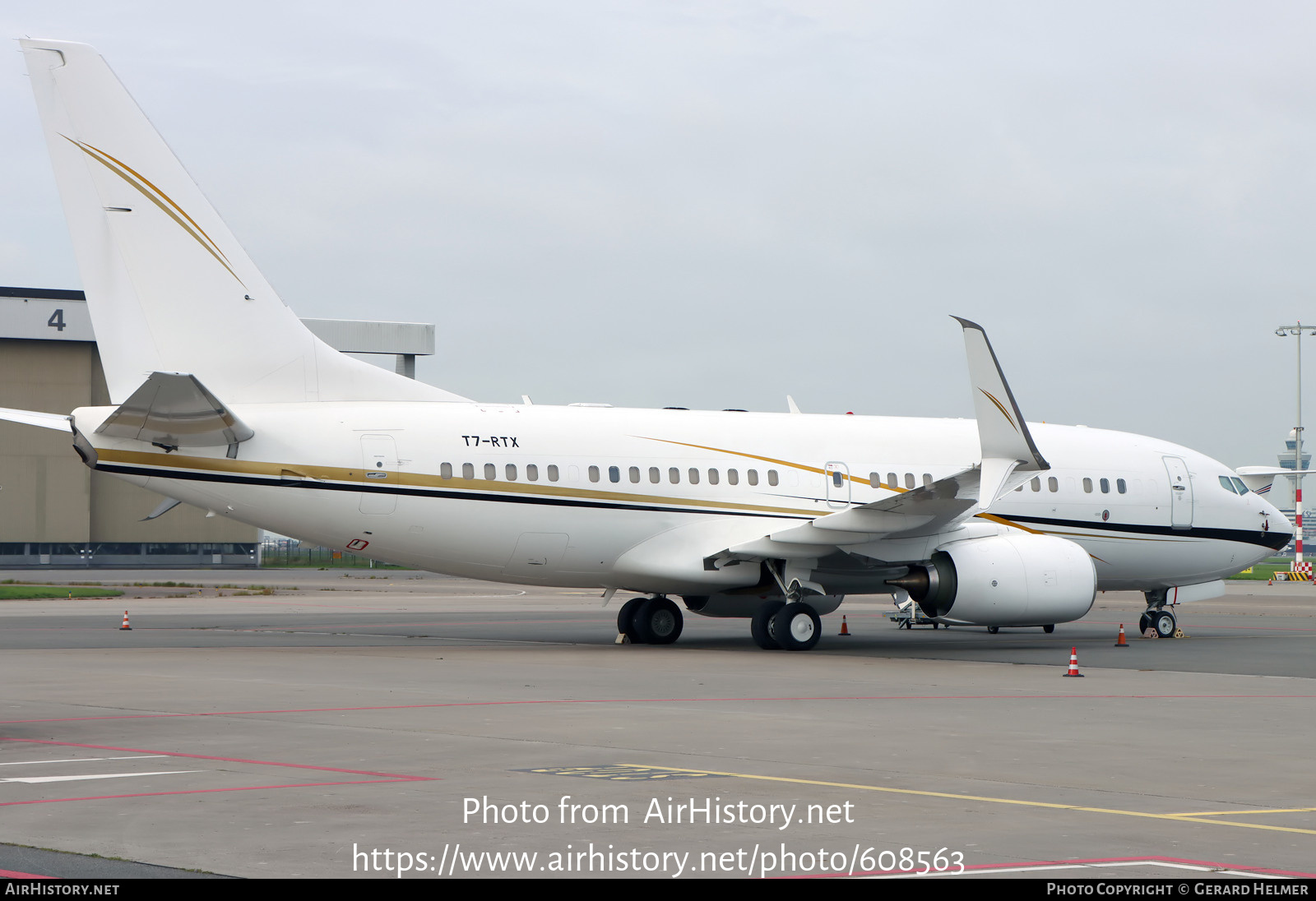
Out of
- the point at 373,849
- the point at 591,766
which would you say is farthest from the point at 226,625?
the point at 373,849

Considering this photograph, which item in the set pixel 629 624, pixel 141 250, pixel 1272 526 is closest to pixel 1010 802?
pixel 141 250

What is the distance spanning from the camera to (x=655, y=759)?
11.0 metres

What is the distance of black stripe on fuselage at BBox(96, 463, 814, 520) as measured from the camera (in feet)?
67.1

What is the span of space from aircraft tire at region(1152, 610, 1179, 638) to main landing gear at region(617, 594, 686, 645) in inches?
365

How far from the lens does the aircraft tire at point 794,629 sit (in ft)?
75.2

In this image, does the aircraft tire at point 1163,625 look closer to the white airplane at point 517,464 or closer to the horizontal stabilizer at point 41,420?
the white airplane at point 517,464

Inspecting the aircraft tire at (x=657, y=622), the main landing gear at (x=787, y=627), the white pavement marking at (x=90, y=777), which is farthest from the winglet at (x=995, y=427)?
the white pavement marking at (x=90, y=777)

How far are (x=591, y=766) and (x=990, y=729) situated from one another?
4.33 meters

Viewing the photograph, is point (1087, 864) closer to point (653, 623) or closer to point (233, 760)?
point (233, 760)

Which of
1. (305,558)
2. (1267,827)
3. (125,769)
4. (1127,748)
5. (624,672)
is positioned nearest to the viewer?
(1267,827)

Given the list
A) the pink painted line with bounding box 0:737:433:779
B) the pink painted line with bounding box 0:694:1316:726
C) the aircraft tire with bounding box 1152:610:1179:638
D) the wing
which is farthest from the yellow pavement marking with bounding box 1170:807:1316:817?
the aircraft tire with bounding box 1152:610:1179:638

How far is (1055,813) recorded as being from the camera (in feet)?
28.7

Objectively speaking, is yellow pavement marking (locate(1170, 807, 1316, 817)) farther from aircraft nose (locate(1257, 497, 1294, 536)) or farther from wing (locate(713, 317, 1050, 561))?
aircraft nose (locate(1257, 497, 1294, 536))

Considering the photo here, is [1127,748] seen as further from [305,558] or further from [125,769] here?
[305,558]
